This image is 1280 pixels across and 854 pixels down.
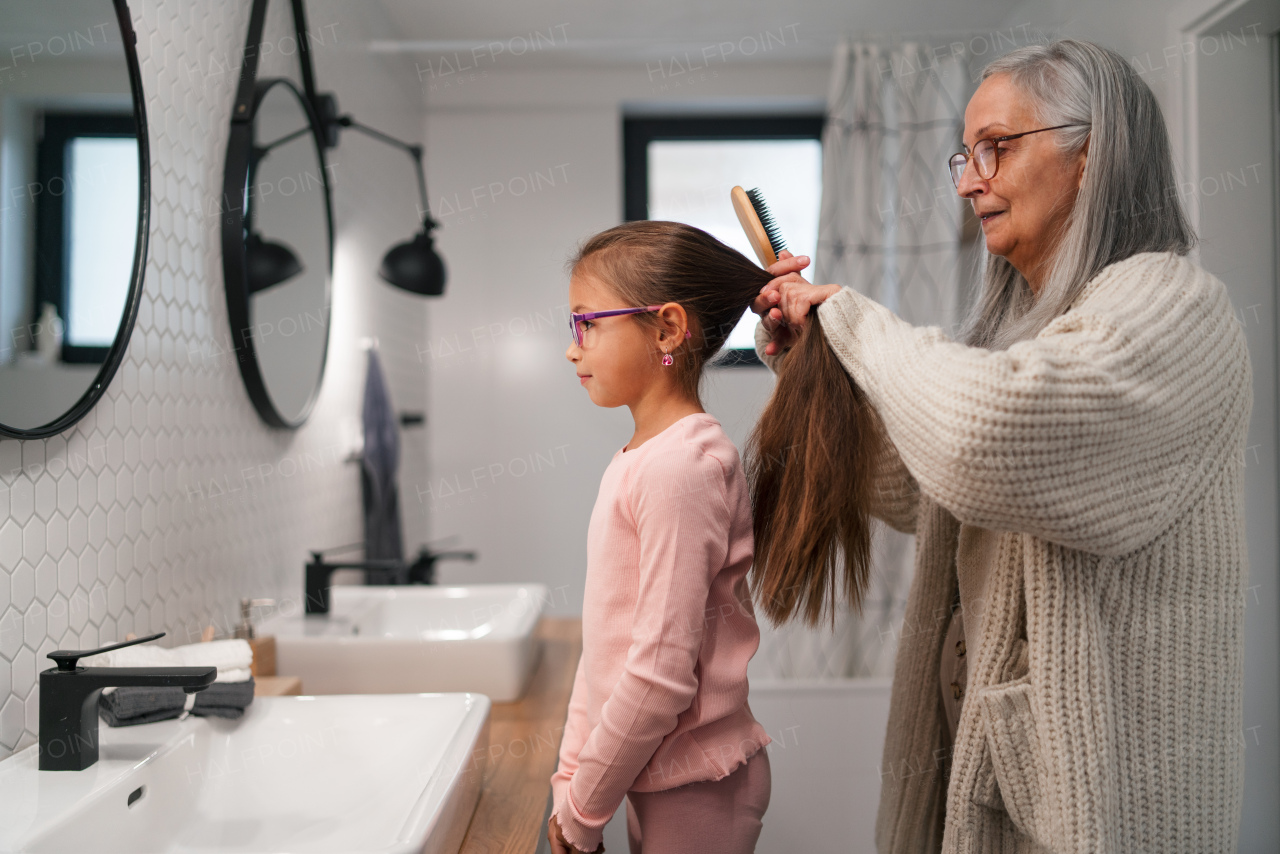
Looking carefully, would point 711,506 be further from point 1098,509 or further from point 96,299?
point 96,299

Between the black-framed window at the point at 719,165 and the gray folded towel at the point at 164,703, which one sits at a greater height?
the black-framed window at the point at 719,165

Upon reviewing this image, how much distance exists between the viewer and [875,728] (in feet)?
7.74

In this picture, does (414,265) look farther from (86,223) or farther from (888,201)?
(888,201)

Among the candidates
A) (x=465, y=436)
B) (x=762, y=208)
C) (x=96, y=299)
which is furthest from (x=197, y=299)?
(x=465, y=436)

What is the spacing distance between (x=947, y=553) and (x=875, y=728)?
155cm

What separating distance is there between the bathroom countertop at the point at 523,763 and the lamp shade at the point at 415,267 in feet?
3.09

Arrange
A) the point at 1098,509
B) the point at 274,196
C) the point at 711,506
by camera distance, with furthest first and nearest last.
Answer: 1. the point at 274,196
2. the point at 711,506
3. the point at 1098,509

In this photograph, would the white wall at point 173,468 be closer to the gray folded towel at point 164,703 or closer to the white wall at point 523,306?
the gray folded towel at point 164,703

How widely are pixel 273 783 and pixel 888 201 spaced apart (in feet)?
7.04

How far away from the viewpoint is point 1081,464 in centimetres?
71

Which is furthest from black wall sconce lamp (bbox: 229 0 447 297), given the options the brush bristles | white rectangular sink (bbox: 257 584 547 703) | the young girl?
the brush bristles

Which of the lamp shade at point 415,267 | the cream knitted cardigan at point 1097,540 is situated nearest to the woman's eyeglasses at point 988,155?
the cream knitted cardigan at point 1097,540

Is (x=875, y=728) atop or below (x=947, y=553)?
below

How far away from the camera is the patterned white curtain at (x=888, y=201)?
7.73ft
